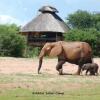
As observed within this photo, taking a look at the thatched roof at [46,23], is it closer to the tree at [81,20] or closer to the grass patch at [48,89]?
the tree at [81,20]

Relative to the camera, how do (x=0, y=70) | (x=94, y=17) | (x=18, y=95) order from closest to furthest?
(x=18, y=95) → (x=0, y=70) → (x=94, y=17)

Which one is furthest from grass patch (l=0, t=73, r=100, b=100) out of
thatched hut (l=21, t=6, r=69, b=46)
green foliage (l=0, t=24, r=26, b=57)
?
thatched hut (l=21, t=6, r=69, b=46)

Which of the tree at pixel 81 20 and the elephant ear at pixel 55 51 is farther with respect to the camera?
the tree at pixel 81 20

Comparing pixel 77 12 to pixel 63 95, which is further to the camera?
pixel 77 12

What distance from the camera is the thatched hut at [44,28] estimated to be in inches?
2723

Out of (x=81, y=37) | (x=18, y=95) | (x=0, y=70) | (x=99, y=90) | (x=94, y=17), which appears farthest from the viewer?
(x=94, y=17)

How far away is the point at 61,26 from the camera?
7100 centimetres

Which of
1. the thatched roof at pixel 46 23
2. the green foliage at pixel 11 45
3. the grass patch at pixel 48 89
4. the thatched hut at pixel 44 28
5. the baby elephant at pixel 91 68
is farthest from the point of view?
the thatched roof at pixel 46 23

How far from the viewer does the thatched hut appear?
227ft

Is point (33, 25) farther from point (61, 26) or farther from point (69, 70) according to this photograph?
point (69, 70)

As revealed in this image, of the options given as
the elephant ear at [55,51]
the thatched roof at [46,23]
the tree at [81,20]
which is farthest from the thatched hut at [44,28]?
the elephant ear at [55,51]

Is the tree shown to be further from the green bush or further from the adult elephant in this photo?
the adult elephant

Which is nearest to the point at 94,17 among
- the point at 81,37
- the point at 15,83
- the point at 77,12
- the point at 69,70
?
the point at 77,12

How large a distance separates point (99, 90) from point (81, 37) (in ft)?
136
